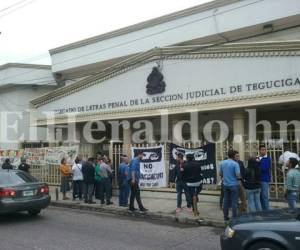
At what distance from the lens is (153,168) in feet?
51.7

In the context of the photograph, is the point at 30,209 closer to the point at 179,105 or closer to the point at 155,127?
the point at 179,105

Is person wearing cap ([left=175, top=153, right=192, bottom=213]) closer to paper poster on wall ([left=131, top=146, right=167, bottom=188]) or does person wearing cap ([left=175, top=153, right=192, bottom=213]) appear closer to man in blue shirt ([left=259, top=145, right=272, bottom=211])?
man in blue shirt ([left=259, top=145, right=272, bottom=211])

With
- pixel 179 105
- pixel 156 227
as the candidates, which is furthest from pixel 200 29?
pixel 156 227

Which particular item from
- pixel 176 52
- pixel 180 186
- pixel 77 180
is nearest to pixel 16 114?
pixel 77 180

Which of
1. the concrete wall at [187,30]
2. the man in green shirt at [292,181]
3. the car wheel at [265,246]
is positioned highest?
the concrete wall at [187,30]

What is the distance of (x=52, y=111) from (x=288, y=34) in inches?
449

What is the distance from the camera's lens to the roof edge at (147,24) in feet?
70.5

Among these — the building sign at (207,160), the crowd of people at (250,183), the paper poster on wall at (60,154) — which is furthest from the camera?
the paper poster on wall at (60,154)

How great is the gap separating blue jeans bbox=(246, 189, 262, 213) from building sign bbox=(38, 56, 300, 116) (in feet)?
14.4

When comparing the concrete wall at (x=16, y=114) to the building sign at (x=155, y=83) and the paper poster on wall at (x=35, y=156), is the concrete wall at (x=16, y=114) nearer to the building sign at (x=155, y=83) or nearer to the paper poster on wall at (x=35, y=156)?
the paper poster on wall at (x=35, y=156)

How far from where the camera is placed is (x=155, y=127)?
20406 millimetres

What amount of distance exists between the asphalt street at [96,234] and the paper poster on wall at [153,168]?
8.98 ft

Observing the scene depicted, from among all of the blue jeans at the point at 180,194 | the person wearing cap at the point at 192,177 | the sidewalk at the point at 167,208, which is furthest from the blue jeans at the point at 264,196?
the blue jeans at the point at 180,194

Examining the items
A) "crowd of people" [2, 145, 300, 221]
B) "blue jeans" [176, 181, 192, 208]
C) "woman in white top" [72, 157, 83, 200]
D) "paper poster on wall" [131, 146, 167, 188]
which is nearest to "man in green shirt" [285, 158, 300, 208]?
"crowd of people" [2, 145, 300, 221]
